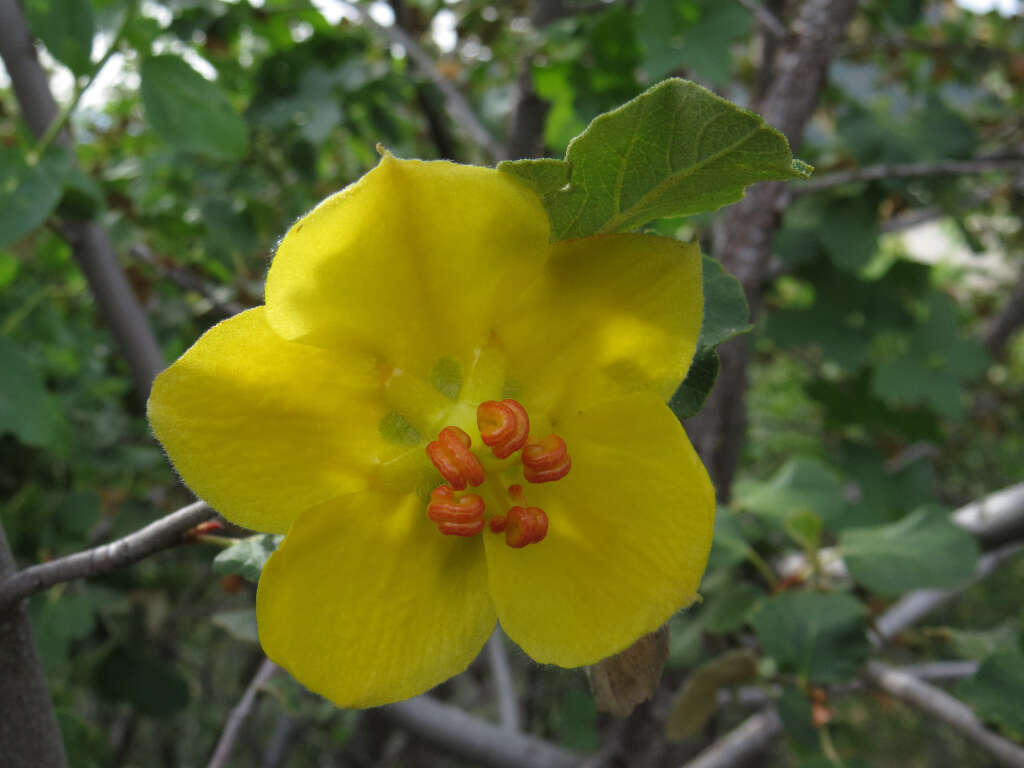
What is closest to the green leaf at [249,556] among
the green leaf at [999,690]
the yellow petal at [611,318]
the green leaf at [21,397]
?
the yellow petal at [611,318]

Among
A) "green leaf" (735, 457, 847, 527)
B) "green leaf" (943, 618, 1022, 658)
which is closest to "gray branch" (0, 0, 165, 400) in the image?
"green leaf" (735, 457, 847, 527)

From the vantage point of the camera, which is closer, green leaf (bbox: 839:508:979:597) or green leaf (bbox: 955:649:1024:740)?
green leaf (bbox: 955:649:1024:740)

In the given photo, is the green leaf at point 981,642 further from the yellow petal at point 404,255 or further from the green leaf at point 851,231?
the yellow petal at point 404,255

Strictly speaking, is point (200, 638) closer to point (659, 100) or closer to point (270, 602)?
point (270, 602)

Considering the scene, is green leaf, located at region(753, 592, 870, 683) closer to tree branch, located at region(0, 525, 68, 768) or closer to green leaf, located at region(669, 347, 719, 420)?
green leaf, located at region(669, 347, 719, 420)

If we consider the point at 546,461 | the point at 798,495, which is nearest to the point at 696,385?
the point at 546,461

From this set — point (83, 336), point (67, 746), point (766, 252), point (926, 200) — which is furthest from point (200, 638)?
point (926, 200)
